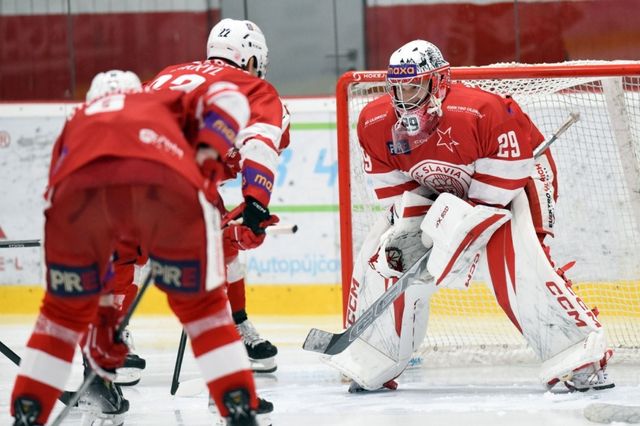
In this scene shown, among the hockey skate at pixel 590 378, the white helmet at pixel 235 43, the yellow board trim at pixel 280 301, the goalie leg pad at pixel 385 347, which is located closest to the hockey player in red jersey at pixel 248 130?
the white helmet at pixel 235 43

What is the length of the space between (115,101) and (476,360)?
1.92m

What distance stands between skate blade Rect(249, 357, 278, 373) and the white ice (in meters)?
0.04

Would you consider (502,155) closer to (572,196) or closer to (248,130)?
(248,130)

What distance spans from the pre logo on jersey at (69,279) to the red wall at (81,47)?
3.57m

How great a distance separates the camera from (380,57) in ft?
18.4

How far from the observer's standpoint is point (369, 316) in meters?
3.31

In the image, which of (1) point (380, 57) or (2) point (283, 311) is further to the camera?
(1) point (380, 57)

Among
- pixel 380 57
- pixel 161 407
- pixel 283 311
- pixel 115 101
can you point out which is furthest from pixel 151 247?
pixel 380 57

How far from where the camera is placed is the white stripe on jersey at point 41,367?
2.28 meters

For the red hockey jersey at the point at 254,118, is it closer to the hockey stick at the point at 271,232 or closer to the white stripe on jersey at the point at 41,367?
the hockey stick at the point at 271,232

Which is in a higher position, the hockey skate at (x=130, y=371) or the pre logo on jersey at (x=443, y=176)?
the pre logo on jersey at (x=443, y=176)

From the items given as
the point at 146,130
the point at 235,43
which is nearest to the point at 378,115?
the point at 235,43

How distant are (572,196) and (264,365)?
1.44 meters

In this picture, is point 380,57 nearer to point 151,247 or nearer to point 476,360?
point 476,360
